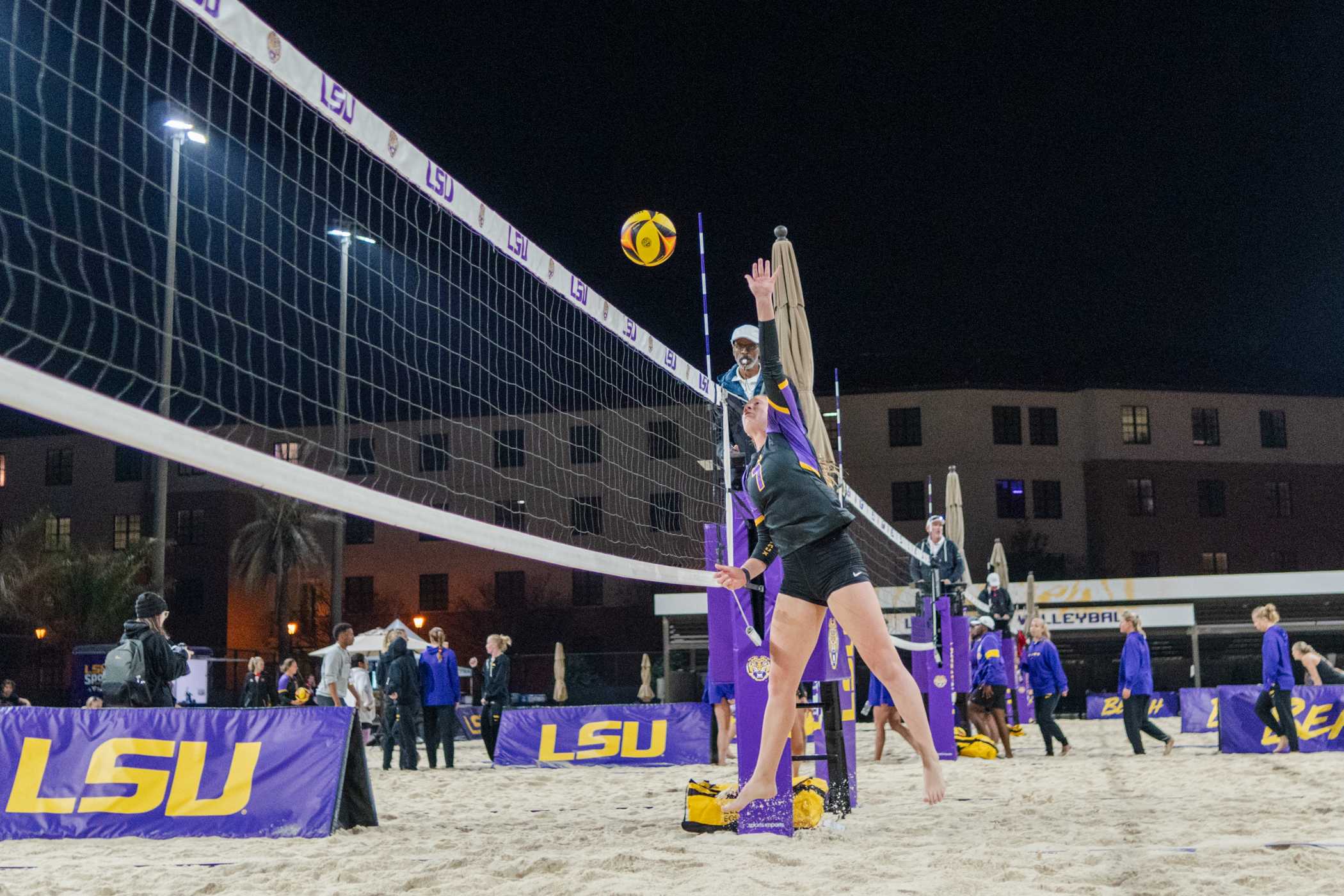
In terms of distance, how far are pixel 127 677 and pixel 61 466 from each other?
33.9m

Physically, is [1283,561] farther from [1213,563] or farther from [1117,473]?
[1117,473]

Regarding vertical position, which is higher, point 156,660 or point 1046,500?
point 1046,500

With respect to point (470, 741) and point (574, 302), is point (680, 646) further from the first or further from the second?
point (574, 302)

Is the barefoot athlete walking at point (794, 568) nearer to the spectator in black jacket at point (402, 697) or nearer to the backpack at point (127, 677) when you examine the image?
the backpack at point (127, 677)

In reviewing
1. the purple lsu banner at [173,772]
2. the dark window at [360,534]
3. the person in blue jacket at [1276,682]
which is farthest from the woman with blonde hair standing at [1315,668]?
the dark window at [360,534]

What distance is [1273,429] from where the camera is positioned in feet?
129

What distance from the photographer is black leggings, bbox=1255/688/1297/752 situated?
1145 centimetres

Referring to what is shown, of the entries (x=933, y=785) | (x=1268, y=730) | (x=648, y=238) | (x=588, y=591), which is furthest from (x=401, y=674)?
(x=588, y=591)

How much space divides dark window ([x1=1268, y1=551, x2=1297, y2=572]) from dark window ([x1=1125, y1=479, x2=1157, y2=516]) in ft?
13.1

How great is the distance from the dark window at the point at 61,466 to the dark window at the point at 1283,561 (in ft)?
123

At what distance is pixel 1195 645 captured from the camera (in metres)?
24.9

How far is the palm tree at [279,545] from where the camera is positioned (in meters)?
35.2

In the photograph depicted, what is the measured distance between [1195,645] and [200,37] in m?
21.9

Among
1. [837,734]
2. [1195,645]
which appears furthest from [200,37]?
[1195,645]
